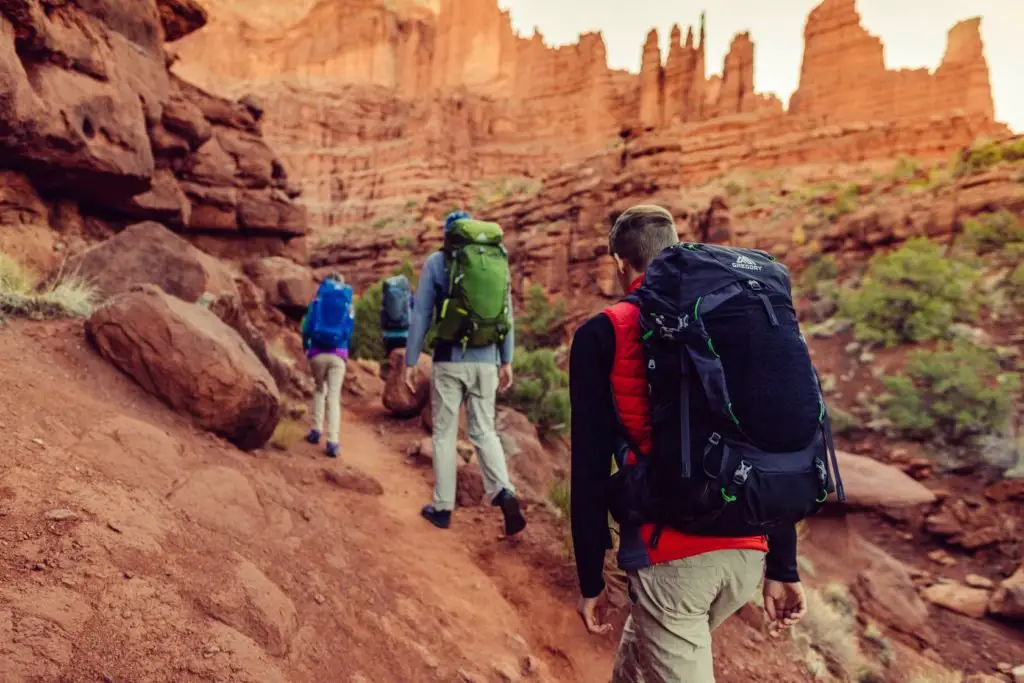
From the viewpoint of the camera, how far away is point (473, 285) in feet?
11.8

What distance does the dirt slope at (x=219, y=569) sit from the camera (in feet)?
5.51

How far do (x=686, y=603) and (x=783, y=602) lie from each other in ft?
1.50

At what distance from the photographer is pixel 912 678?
4.21 metres

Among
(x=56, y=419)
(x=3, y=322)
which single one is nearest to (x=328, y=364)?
(x=3, y=322)

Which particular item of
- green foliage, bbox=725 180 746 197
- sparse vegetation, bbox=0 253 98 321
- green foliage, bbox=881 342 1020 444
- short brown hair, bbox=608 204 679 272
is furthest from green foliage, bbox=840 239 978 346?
green foliage, bbox=725 180 746 197

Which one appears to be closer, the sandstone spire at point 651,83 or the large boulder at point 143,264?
the large boulder at point 143,264

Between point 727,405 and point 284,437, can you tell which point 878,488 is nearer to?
point 284,437

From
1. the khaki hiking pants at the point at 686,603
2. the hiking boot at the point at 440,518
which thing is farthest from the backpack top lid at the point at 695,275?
the hiking boot at the point at 440,518

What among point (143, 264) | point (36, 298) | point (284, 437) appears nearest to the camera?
point (36, 298)

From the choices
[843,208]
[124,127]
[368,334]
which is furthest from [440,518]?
[843,208]

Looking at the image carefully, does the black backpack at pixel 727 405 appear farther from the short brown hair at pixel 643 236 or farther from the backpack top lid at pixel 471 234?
the backpack top lid at pixel 471 234

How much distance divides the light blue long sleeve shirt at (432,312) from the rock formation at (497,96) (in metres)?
15.8

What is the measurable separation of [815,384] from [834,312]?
A: 14970 millimetres

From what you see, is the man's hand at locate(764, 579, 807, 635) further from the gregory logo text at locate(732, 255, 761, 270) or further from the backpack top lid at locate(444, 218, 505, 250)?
the backpack top lid at locate(444, 218, 505, 250)
